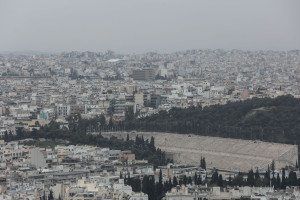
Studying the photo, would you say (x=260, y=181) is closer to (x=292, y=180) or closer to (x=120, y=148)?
(x=292, y=180)

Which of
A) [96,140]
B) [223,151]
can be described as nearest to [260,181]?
[96,140]

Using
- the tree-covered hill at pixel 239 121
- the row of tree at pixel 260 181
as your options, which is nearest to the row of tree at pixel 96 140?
the tree-covered hill at pixel 239 121

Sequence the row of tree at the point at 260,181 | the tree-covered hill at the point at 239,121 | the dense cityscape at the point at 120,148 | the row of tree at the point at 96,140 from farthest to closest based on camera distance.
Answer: the tree-covered hill at the point at 239,121 < the row of tree at the point at 96,140 < the row of tree at the point at 260,181 < the dense cityscape at the point at 120,148

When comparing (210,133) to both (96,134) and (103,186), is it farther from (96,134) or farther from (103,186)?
(103,186)

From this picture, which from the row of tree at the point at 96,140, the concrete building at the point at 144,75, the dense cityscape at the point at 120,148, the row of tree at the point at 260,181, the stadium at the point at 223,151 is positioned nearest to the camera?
the dense cityscape at the point at 120,148

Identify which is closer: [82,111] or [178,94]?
[82,111]

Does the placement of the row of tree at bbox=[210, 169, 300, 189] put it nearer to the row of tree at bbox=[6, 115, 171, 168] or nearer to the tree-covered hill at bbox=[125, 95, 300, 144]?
the row of tree at bbox=[6, 115, 171, 168]

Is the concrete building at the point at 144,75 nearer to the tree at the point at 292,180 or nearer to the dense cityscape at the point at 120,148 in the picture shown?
the dense cityscape at the point at 120,148

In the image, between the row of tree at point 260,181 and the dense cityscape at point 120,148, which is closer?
the dense cityscape at point 120,148

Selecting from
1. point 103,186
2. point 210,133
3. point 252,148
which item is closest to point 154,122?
point 210,133
